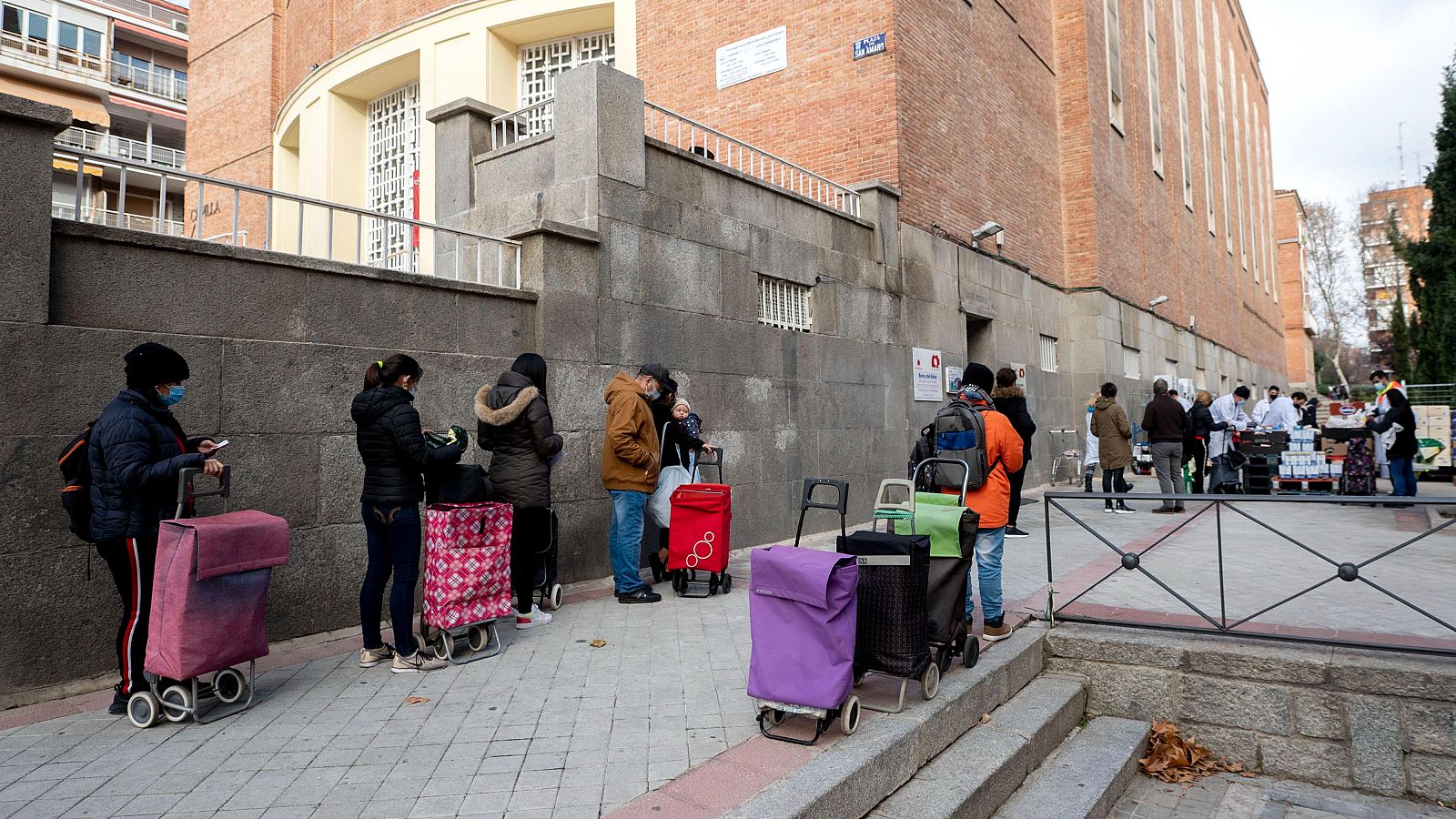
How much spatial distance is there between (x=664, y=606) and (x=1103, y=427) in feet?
26.9

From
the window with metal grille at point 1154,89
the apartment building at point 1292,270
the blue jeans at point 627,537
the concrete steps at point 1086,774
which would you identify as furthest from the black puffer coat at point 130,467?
the apartment building at point 1292,270

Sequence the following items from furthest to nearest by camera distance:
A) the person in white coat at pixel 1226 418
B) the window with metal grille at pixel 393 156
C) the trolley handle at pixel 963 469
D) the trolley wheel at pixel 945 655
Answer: the window with metal grille at pixel 393 156 → the person in white coat at pixel 1226 418 → the trolley handle at pixel 963 469 → the trolley wheel at pixel 945 655

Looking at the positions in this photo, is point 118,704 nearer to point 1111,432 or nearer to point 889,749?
point 889,749

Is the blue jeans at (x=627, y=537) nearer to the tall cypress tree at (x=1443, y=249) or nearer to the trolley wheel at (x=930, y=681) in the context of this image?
the trolley wheel at (x=930, y=681)

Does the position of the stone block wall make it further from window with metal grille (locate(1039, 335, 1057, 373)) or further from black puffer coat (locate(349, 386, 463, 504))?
window with metal grille (locate(1039, 335, 1057, 373))

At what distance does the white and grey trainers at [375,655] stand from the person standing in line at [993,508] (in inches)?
144

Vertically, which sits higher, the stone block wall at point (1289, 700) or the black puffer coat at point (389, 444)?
the black puffer coat at point (389, 444)

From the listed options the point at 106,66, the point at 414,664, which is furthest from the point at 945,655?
the point at 106,66

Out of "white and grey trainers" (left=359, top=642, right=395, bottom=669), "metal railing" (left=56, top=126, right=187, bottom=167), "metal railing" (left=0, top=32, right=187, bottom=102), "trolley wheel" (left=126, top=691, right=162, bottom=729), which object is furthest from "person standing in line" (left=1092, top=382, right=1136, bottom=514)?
"metal railing" (left=0, top=32, right=187, bottom=102)

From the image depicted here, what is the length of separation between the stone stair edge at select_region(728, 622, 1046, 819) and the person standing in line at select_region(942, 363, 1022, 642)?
0.77 feet

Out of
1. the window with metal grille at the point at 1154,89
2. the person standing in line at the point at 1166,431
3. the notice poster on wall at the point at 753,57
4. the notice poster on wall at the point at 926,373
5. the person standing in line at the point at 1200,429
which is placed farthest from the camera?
the window with metal grille at the point at 1154,89

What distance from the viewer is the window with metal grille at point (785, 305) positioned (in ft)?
31.9

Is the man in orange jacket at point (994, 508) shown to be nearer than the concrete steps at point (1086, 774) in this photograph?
No

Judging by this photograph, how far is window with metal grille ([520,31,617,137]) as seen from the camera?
48.3 feet
